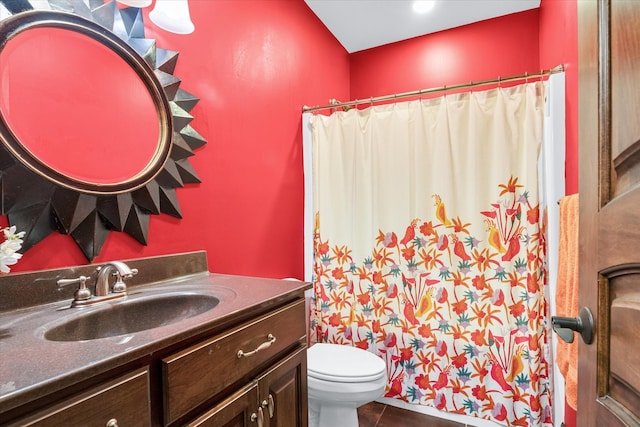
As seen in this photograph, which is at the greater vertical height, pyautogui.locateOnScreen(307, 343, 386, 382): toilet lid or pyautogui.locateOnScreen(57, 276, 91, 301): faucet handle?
pyautogui.locateOnScreen(57, 276, 91, 301): faucet handle

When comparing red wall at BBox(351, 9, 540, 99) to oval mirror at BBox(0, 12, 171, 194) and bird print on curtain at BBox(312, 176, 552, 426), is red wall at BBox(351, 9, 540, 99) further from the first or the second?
oval mirror at BBox(0, 12, 171, 194)

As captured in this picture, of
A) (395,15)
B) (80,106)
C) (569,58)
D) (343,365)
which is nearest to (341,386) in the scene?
(343,365)

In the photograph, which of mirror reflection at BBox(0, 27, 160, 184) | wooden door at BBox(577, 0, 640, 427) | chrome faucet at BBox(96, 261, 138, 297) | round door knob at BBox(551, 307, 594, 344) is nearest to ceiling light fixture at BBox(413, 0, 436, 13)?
wooden door at BBox(577, 0, 640, 427)

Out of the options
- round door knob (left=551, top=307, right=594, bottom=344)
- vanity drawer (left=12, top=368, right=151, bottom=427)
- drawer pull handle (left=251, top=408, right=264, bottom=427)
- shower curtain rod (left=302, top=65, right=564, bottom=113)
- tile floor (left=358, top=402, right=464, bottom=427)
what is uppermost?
shower curtain rod (left=302, top=65, right=564, bottom=113)

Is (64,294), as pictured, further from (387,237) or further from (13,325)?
(387,237)

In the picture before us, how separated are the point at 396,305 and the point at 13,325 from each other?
5.53ft

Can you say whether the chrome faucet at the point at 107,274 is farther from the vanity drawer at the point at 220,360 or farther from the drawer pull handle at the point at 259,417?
the drawer pull handle at the point at 259,417

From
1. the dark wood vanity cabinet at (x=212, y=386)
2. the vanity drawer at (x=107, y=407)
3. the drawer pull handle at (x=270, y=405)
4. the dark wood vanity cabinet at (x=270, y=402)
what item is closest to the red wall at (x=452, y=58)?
the dark wood vanity cabinet at (x=212, y=386)

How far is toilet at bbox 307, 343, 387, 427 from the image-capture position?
138 centimetres

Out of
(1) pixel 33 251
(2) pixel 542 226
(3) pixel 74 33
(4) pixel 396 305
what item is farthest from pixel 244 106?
(2) pixel 542 226

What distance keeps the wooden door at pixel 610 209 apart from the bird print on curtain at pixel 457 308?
3.58 feet

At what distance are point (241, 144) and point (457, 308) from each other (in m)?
1.49

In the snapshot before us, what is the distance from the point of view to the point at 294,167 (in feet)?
6.95

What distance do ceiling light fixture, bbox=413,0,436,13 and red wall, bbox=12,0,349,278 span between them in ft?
2.51
